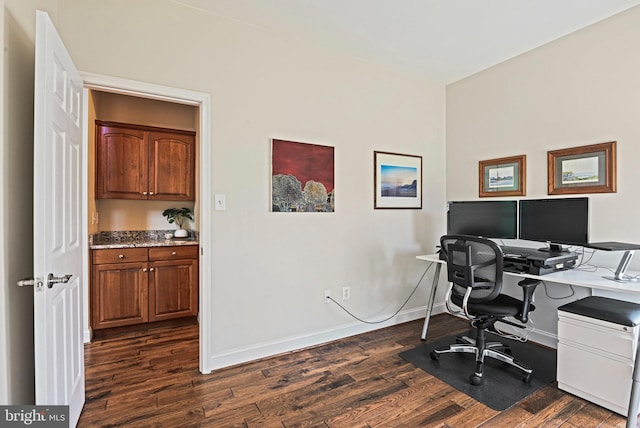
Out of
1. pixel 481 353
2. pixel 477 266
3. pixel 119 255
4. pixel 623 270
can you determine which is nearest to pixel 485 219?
pixel 477 266

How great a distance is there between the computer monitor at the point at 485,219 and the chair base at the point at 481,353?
3.10ft

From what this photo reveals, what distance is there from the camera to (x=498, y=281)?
217 cm

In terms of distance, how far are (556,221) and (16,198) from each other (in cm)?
332

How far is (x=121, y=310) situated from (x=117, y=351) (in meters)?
0.46

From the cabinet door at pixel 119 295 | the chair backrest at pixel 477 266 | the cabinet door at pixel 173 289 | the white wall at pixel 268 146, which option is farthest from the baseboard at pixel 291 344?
the cabinet door at pixel 119 295

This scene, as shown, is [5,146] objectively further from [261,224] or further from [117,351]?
[117,351]

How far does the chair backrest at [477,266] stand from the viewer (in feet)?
7.09

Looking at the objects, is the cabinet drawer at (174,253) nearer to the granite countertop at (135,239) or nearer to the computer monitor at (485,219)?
the granite countertop at (135,239)

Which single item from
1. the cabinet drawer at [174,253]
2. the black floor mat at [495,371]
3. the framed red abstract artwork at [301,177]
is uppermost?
the framed red abstract artwork at [301,177]

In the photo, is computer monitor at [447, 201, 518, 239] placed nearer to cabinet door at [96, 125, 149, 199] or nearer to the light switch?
the light switch

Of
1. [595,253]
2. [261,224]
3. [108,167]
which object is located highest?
[108,167]

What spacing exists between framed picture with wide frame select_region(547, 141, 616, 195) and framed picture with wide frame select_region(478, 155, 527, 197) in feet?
0.76

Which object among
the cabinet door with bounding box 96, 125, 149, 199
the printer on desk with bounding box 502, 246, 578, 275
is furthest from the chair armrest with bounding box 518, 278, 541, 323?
the cabinet door with bounding box 96, 125, 149, 199

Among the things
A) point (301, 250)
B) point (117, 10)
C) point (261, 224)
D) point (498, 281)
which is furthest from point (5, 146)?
point (498, 281)
